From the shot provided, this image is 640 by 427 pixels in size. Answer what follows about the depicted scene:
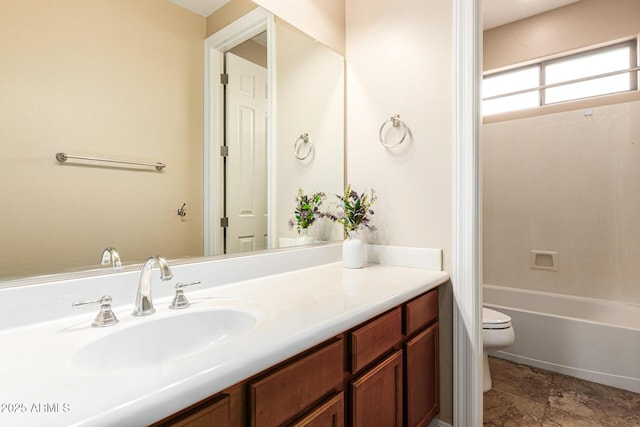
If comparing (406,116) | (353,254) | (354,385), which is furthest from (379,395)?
(406,116)

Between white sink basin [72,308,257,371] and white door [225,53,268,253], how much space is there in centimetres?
40

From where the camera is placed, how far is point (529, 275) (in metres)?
2.90

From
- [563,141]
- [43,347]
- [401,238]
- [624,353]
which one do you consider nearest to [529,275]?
[624,353]

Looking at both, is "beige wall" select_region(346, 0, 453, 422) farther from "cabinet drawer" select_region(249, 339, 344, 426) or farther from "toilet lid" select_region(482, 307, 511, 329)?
"cabinet drawer" select_region(249, 339, 344, 426)

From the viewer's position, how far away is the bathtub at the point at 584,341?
2.02 metres

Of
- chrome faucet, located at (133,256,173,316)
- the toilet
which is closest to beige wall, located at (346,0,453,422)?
the toilet

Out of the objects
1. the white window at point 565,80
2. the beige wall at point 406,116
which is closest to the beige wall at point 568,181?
the white window at point 565,80

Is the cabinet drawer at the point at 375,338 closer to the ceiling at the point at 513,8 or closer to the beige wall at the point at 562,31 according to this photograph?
the ceiling at the point at 513,8

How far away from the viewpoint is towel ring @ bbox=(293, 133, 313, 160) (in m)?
1.74

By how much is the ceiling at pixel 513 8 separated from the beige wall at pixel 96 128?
8.76 feet

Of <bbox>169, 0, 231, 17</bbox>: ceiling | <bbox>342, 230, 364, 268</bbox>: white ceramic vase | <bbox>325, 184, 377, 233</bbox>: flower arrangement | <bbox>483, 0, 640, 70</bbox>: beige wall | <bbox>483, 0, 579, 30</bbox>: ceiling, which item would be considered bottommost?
<bbox>342, 230, 364, 268</bbox>: white ceramic vase

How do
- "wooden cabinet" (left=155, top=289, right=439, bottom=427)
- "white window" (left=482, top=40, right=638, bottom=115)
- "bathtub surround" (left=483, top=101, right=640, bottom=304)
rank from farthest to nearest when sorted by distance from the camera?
"white window" (left=482, top=40, right=638, bottom=115), "bathtub surround" (left=483, top=101, right=640, bottom=304), "wooden cabinet" (left=155, top=289, right=439, bottom=427)

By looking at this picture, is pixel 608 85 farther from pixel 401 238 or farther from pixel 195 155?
pixel 195 155

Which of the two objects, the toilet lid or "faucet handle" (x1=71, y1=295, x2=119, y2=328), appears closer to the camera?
"faucet handle" (x1=71, y1=295, x2=119, y2=328)
